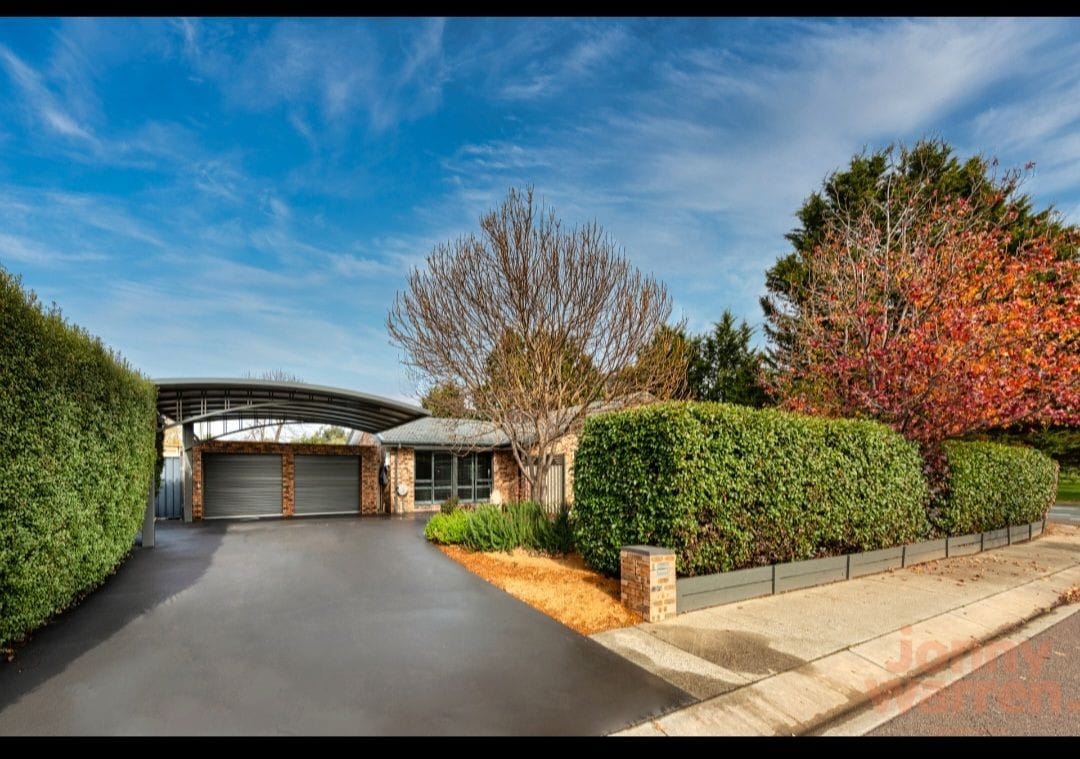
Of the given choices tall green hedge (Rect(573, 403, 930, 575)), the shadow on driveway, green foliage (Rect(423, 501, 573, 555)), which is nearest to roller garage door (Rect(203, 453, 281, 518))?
the shadow on driveway

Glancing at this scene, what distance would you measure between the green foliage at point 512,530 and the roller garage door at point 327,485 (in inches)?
319

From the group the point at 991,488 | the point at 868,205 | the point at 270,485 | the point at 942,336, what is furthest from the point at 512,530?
the point at 868,205

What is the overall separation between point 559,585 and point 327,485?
12.1 m

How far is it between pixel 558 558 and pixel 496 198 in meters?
7.19

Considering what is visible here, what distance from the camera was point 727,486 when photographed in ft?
19.7

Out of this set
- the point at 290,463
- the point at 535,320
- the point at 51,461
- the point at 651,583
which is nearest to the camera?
the point at 51,461

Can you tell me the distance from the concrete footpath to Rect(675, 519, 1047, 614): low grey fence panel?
13cm

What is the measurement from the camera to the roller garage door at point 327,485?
1590cm

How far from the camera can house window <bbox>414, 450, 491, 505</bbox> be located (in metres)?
16.6

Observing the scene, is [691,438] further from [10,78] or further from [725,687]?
[10,78]

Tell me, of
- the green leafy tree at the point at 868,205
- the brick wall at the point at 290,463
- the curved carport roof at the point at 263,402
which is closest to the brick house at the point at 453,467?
the brick wall at the point at 290,463

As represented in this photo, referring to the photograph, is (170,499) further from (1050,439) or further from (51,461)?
(1050,439)

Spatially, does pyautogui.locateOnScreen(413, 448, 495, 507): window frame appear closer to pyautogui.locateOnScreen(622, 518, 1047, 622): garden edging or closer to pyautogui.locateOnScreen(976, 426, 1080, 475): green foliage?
pyautogui.locateOnScreen(622, 518, 1047, 622): garden edging

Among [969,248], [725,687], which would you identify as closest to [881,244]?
[969,248]
